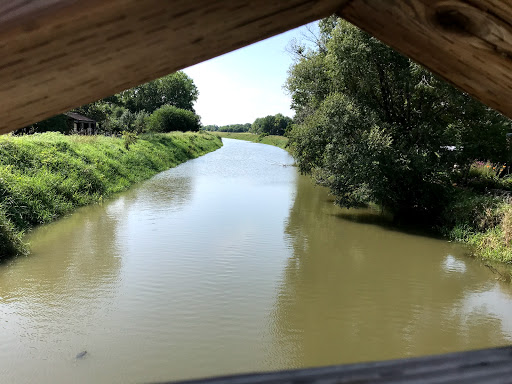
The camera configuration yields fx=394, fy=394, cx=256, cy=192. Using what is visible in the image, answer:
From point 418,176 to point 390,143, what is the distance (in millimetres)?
1316

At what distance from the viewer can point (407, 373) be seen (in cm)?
63

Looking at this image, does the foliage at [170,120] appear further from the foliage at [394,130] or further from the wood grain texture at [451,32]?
→ the wood grain texture at [451,32]

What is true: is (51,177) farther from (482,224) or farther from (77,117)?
(77,117)

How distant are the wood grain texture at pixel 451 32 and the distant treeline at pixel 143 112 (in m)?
8.31

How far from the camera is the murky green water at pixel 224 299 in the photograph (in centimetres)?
451

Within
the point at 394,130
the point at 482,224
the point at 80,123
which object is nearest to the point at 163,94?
the point at 80,123

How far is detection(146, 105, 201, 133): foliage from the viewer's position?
47219mm

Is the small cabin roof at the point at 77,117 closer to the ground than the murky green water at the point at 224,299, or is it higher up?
higher up

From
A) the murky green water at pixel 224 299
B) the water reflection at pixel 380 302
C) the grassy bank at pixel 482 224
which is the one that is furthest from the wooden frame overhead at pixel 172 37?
the grassy bank at pixel 482 224

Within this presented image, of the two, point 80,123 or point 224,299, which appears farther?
point 80,123

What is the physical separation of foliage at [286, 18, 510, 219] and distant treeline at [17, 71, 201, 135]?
617 cm

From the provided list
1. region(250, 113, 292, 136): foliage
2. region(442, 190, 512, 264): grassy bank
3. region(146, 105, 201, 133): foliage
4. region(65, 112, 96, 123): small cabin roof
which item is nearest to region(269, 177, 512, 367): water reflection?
region(442, 190, 512, 264): grassy bank

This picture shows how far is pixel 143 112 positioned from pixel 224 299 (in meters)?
43.0

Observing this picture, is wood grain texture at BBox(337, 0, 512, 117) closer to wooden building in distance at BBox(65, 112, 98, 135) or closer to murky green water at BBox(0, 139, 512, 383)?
murky green water at BBox(0, 139, 512, 383)
